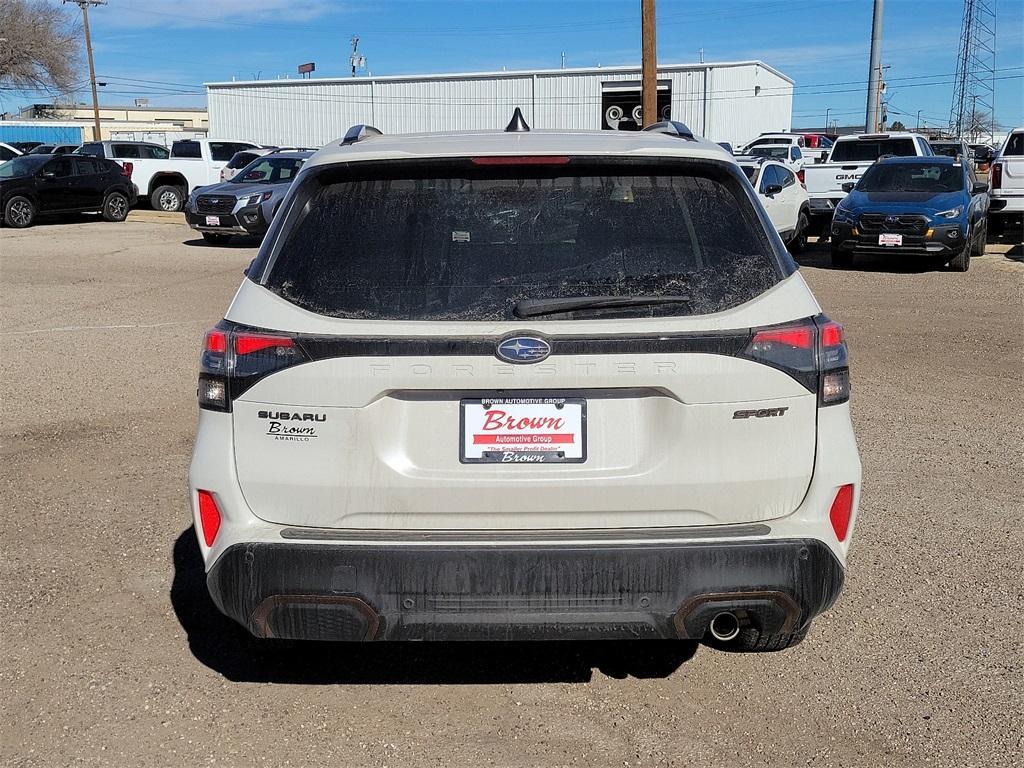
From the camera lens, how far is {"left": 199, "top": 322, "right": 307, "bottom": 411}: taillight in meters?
2.99

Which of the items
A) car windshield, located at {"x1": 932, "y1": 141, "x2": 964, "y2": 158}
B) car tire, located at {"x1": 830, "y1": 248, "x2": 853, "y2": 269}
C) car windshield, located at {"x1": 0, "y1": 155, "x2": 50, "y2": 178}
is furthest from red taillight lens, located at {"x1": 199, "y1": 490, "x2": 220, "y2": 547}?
car windshield, located at {"x1": 932, "y1": 141, "x2": 964, "y2": 158}

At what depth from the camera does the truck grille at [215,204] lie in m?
20.1

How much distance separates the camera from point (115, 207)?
1007 inches

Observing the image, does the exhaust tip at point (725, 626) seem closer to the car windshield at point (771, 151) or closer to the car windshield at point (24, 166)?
the car windshield at point (24, 166)

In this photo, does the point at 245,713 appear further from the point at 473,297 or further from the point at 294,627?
the point at 473,297

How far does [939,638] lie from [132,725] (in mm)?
2862

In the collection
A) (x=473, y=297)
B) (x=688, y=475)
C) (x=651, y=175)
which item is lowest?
(x=688, y=475)

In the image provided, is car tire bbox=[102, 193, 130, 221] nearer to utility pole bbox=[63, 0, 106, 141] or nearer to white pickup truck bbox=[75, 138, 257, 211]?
white pickup truck bbox=[75, 138, 257, 211]

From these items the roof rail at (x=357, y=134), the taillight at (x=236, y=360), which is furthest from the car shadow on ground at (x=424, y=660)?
the roof rail at (x=357, y=134)

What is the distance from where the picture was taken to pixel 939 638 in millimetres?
4031

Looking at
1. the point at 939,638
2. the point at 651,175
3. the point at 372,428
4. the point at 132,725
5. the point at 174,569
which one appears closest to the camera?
the point at 372,428

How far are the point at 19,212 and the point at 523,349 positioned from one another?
23936 millimetres

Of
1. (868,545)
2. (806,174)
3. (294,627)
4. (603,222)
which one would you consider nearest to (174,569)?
(294,627)

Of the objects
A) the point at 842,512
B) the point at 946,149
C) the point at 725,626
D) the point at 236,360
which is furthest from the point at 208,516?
the point at 946,149
